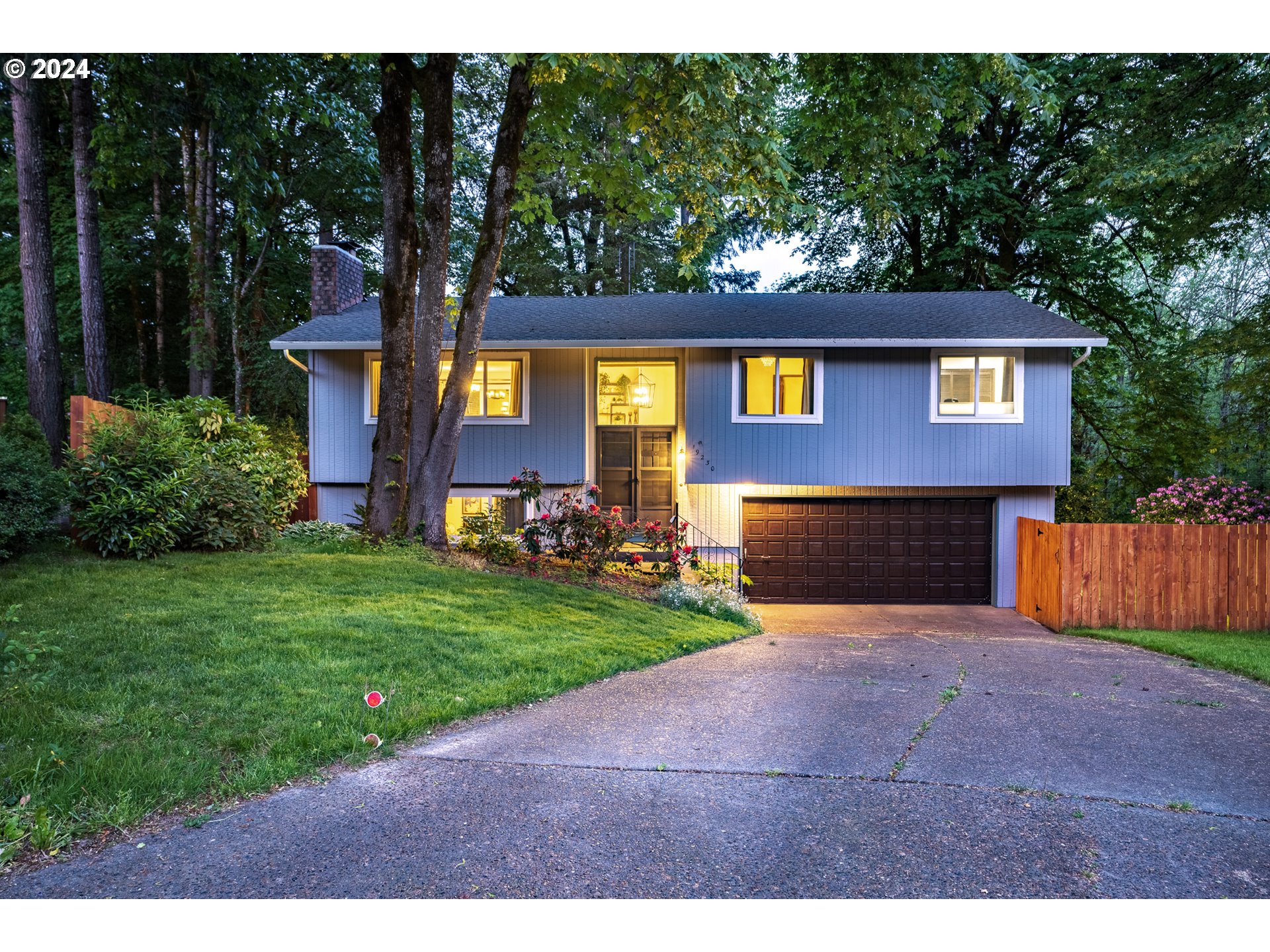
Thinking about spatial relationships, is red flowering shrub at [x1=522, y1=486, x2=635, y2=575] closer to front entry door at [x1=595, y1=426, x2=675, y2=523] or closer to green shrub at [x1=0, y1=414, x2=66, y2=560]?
front entry door at [x1=595, y1=426, x2=675, y2=523]

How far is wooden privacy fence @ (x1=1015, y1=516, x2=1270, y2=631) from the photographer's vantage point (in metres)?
10.1

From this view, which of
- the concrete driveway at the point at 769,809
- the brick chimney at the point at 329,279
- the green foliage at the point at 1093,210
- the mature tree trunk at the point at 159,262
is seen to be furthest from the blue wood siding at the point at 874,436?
the mature tree trunk at the point at 159,262

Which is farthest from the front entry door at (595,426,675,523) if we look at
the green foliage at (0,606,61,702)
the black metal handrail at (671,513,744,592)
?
the green foliage at (0,606,61,702)

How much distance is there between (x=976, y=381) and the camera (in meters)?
12.7

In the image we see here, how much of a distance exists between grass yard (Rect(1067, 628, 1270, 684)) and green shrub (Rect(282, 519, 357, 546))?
10.2m

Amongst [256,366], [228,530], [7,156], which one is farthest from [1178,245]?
[7,156]

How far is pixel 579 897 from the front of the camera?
8.93ft

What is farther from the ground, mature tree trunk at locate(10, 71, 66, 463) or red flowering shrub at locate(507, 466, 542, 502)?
mature tree trunk at locate(10, 71, 66, 463)

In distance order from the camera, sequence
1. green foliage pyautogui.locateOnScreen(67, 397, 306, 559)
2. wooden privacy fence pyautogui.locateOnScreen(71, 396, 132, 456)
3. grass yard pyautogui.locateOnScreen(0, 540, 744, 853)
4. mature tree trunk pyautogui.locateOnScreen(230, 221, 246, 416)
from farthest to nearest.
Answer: mature tree trunk pyautogui.locateOnScreen(230, 221, 246, 416), wooden privacy fence pyautogui.locateOnScreen(71, 396, 132, 456), green foliage pyautogui.locateOnScreen(67, 397, 306, 559), grass yard pyautogui.locateOnScreen(0, 540, 744, 853)

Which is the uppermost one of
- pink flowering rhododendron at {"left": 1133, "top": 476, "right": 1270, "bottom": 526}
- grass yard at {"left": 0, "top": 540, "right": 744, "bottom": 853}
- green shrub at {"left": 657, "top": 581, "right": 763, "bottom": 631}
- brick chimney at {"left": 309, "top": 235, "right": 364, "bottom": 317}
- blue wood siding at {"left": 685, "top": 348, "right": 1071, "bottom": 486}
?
brick chimney at {"left": 309, "top": 235, "right": 364, "bottom": 317}

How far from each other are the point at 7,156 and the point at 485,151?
11992mm

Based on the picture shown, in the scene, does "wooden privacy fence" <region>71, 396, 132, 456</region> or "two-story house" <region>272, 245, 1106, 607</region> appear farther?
"two-story house" <region>272, 245, 1106, 607</region>

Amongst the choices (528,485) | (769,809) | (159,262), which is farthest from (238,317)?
(769,809)

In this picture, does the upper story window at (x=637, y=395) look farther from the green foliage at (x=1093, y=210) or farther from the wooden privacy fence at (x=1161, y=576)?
the wooden privacy fence at (x=1161, y=576)
